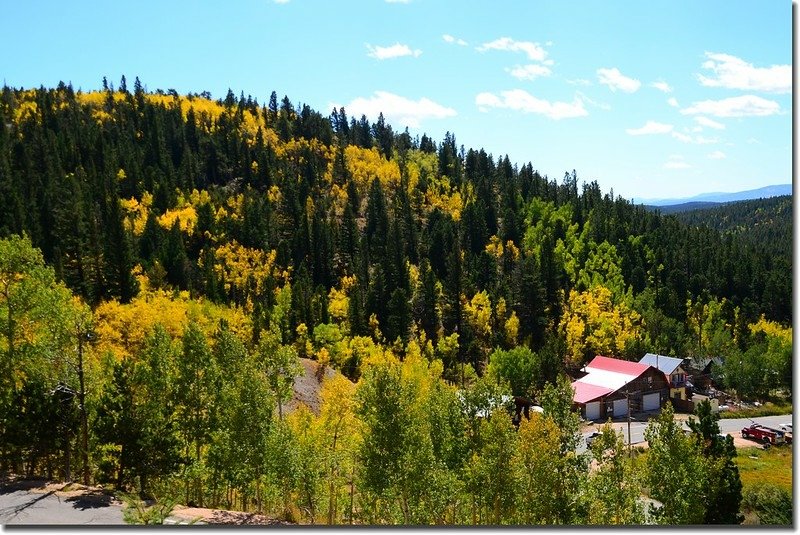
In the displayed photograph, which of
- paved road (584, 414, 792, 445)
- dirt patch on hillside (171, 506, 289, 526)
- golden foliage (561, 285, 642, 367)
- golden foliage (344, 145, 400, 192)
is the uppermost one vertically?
golden foliage (344, 145, 400, 192)

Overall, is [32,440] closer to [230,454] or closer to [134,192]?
[230,454]

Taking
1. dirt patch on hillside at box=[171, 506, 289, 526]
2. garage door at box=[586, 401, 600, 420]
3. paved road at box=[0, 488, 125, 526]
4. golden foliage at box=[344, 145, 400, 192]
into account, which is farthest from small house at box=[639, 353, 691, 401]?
golden foliage at box=[344, 145, 400, 192]

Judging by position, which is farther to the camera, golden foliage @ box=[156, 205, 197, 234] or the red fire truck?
golden foliage @ box=[156, 205, 197, 234]

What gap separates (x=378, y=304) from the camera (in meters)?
73.2

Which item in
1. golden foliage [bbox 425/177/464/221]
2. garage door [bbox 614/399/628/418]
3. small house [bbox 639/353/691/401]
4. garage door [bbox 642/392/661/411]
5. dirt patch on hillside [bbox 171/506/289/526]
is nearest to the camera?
dirt patch on hillside [bbox 171/506/289/526]

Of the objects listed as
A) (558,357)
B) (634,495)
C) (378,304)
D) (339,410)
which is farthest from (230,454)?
(378,304)

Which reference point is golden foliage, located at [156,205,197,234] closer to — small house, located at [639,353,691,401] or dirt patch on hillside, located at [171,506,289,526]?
small house, located at [639,353,691,401]

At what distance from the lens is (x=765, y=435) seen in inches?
1784

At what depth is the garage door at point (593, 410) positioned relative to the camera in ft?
178

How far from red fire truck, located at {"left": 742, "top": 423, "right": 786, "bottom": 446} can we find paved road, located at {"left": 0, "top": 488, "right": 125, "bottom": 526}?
48485 mm

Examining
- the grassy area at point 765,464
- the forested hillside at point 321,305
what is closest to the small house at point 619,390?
the forested hillside at point 321,305

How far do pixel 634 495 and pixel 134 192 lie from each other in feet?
301

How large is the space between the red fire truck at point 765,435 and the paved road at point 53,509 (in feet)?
159

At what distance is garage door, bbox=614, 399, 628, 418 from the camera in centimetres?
5603
